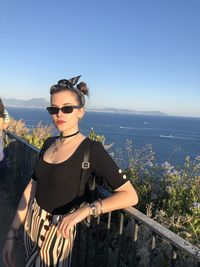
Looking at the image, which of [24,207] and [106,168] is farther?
[24,207]

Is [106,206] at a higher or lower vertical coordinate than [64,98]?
lower

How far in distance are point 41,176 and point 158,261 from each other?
1148 millimetres

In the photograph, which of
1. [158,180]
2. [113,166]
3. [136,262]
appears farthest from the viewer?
[158,180]

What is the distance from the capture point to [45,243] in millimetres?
2641

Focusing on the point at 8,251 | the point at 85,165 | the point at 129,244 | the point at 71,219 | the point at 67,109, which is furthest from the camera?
the point at 129,244

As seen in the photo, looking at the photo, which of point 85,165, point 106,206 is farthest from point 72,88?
point 106,206

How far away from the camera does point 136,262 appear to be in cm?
328

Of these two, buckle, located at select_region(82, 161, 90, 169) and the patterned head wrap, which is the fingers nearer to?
buckle, located at select_region(82, 161, 90, 169)

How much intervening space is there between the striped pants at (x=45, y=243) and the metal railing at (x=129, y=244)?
0.54m

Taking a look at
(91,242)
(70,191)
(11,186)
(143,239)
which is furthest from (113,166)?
(11,186)

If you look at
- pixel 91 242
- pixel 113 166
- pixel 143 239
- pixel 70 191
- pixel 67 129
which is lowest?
pixel 91 242

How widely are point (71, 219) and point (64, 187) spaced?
23cm

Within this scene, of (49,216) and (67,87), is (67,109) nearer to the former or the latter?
(67,87)

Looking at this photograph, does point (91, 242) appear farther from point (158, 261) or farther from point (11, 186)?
point (11, 186)
